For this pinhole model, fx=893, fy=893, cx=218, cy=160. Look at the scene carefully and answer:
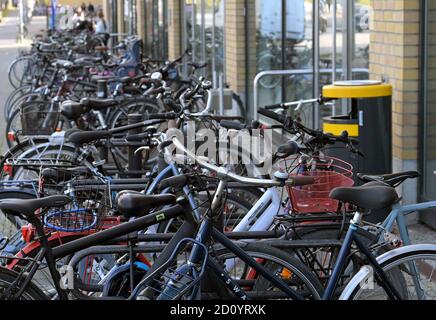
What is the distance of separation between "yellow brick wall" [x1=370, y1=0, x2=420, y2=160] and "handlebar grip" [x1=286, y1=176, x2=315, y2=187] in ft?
9.85

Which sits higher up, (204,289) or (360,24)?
(360,24)

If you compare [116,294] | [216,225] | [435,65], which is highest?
[435,65]

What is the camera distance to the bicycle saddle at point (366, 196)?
3.48m

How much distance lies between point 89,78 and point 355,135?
20.4 ft

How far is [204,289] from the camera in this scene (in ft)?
11.8

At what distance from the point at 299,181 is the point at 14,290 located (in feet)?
4.17

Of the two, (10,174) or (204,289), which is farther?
(10,174)

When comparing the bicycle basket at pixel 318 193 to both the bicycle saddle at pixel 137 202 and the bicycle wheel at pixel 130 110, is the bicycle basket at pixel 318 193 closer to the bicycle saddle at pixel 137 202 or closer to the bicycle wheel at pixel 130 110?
the bicycle saddle at pixel 137 202

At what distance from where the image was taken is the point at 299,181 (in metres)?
3.84

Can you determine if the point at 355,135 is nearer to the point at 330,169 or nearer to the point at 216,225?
the point at 330,169

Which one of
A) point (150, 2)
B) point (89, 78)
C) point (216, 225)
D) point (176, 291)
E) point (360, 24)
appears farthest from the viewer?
point (150, 2)

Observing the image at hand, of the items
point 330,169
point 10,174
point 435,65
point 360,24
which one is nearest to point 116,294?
point 330,169

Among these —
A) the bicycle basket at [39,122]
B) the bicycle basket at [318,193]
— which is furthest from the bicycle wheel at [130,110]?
the bicycle basket at [318,193]

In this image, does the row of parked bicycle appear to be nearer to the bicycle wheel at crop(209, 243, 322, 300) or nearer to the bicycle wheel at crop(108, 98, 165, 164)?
the bicycle wheel at crop(209, 243, 322, 300)
